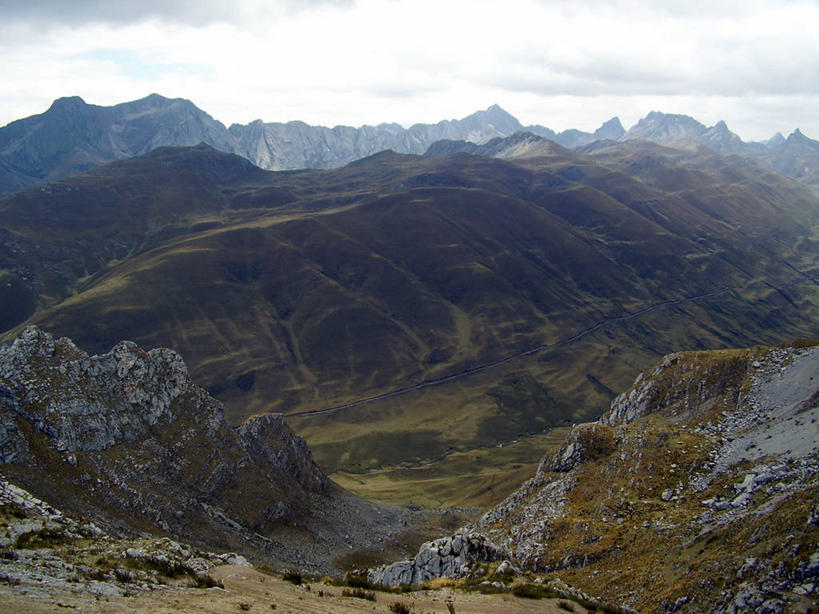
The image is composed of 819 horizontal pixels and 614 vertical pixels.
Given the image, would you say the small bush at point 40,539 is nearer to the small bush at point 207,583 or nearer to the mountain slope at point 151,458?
the small bush at point 207,583

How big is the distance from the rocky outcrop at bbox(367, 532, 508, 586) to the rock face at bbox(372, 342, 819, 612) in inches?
11.9

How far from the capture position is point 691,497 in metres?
58.2

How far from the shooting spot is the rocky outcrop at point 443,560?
4484cm

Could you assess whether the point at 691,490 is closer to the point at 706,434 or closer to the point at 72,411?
the point at 706,434

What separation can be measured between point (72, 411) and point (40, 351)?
457 inches

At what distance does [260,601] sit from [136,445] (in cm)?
6158

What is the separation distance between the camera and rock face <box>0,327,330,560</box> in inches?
2677

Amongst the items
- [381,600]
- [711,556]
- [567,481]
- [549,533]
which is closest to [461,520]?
[567,481]

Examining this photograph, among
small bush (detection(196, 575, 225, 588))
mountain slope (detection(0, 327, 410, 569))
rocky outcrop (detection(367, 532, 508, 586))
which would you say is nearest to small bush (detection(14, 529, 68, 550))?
small bush (detection(196, 575, 225, 588))

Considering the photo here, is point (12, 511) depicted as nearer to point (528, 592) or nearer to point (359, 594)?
point (359, 594)

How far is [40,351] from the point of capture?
8012 centimetres

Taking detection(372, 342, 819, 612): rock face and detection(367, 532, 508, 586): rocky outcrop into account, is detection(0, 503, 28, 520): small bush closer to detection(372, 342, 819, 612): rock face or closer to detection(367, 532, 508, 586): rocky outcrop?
detection(367, 532, 508, 586): rocky outcrop

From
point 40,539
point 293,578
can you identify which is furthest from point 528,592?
point 40,539

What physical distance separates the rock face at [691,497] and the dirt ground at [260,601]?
39.7 ft
